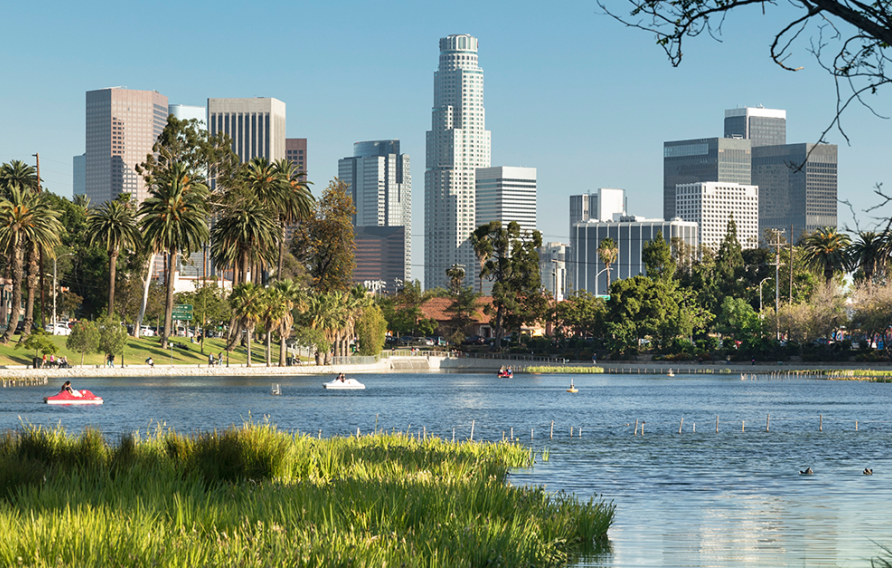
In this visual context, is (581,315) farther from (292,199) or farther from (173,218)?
(173,218)

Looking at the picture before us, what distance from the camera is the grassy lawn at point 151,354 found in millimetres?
97500

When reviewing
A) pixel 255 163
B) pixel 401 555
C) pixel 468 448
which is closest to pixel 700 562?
pixel 401 555

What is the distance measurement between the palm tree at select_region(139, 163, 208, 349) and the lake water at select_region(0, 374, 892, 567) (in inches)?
808

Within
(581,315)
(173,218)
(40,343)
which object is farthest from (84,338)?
(581,315)

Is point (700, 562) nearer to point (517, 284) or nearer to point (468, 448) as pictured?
point (468, 448)

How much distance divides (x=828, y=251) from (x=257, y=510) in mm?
139124

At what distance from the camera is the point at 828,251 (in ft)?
464

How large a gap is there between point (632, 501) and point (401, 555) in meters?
13.9

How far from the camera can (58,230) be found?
103750 millimetres

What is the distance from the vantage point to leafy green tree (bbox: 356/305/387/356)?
456 feet

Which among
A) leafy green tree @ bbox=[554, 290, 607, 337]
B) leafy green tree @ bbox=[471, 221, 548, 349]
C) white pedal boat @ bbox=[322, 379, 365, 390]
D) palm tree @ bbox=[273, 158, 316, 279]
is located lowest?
white pedal boat @ bbox=[322, 379, 365, 390]

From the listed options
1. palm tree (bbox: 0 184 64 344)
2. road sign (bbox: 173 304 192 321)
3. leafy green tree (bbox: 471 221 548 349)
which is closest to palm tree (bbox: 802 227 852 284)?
leafy green tree (bbox: 471 221 548 349)

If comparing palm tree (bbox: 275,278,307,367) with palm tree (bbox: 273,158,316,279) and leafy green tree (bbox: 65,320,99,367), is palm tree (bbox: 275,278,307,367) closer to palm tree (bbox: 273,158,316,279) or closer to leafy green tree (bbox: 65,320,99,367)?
palm tree (bbox: 273,158,316,279)

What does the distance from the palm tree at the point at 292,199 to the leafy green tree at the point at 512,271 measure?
32.8 metres
